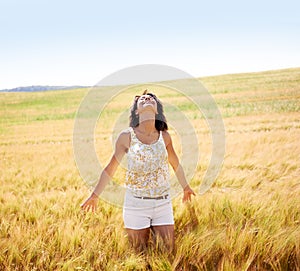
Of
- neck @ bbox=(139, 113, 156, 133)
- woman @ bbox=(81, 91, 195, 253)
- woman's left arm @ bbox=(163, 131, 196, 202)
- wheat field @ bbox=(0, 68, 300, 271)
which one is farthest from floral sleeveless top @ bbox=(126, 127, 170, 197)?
wheat field @ bbox=(0, 68, 300, 271)

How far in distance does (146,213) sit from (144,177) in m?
0.28

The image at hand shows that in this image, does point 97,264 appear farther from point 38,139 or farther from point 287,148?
point 38,139

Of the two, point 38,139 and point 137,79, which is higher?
point 137,79

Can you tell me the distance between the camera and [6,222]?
2645 mm

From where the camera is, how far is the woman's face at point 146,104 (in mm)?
2557

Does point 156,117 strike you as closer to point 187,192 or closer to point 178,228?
point 187,192

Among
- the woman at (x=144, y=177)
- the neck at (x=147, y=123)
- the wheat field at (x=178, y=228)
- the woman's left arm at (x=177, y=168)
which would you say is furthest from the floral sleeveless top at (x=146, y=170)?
the wheat field at (x=178, y=228)

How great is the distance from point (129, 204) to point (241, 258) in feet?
3.07

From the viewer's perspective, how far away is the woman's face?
2557mm

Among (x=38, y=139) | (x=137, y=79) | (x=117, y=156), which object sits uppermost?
(x=137, y=79)

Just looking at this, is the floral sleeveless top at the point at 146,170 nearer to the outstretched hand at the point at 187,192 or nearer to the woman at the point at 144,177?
the woman at the point at 144,177

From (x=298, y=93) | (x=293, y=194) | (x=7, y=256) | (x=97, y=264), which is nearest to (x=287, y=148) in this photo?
(x=293, y=194)

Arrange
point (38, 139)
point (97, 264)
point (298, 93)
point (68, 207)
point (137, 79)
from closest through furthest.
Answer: point (97, 264) → point (68, 207) → point (137, 79) → point (38, 139) → point (298, 93)

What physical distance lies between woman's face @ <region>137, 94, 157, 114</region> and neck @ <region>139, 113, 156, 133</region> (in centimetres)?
5
